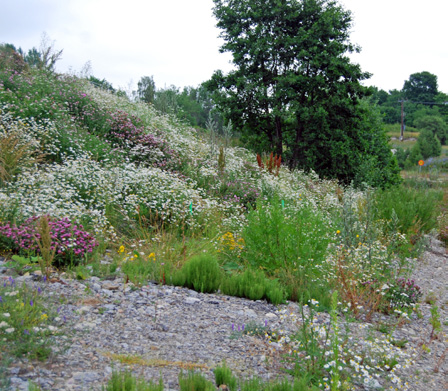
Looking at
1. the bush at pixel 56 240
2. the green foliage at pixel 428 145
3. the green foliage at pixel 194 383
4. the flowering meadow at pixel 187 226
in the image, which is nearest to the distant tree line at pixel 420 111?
the green foliage at pixel 428 145

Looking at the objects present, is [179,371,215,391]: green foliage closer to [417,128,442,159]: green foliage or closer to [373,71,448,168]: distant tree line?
[373,71,448,168]: distant tree line

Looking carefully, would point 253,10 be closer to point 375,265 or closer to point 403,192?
point 403,192

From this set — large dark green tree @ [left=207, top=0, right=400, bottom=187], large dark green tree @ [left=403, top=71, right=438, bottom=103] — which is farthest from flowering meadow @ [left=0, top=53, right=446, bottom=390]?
large dark green tree @ [left=403, top=71, right=438, bottom=103]

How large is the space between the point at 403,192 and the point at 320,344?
7.59m

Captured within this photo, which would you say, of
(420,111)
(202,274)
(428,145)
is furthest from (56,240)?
(420,111)

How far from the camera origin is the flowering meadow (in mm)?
3328

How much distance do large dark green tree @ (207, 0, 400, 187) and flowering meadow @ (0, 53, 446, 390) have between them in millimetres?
4096

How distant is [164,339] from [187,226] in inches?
142

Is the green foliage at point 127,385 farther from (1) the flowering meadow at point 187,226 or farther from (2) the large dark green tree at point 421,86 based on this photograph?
(2) the large dark green tree at point 421,86

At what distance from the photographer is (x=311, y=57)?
45.3 feet

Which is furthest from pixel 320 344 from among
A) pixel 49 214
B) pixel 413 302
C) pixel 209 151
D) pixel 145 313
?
pixel 209 151

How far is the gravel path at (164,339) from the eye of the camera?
2.32m

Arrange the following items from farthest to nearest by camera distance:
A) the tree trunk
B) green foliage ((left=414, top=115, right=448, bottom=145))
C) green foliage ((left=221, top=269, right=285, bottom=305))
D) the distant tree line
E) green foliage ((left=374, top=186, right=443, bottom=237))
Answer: green foliage ((left=414, top=115, right=448, bottom=145)) → the distant tree line → the tree trunk → green foliage ((left=374, top=186, right=443, bottom=237)) → green foliage ((left=221, top=269, right=285, bottom=305))

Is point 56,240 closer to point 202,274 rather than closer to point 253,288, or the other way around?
point 202,274
